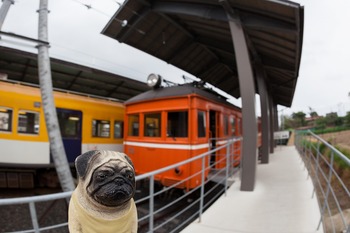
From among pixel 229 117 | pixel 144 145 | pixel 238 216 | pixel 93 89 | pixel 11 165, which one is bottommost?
pixel 238 216

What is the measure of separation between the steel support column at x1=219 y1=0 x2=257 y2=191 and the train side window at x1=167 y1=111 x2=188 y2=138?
1.29m

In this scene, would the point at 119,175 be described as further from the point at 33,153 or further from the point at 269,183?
the point at 33,153

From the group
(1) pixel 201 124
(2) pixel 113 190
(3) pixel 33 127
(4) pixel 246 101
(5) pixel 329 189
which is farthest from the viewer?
(3) pixel 33 127

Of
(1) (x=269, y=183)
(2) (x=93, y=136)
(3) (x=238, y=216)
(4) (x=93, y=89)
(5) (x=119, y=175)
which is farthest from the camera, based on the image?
(4) (x=93, y=89)

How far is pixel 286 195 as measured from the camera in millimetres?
5051

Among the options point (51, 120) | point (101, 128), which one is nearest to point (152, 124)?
point (51, 120)

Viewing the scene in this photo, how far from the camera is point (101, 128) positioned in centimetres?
863

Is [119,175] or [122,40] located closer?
[119,175]

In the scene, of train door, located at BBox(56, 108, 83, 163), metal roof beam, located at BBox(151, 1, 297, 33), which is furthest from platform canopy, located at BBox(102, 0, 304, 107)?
train door, located at BBox(56, 108, 83, 163)

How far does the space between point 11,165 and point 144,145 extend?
3364mm

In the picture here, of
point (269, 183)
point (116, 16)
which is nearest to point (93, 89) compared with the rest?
point (116, 16)

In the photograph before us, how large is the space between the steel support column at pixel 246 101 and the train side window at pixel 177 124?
129 cm

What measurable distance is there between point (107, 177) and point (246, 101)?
4587 mm

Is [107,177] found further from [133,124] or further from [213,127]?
[133,124]
